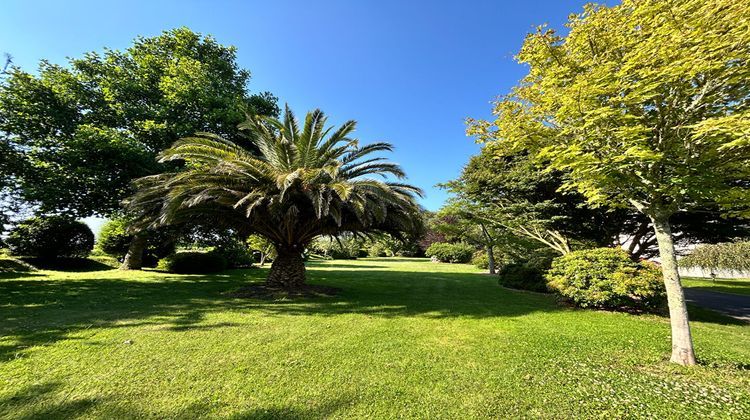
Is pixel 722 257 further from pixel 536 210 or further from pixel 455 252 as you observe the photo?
pixel 536 210

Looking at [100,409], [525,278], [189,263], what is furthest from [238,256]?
[100,409]

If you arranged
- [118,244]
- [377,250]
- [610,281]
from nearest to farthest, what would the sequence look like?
1. [610,281]
2. [118,244]
3. [377,250]

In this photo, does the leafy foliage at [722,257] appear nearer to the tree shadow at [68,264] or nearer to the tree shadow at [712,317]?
the tree shadow at [712,317]

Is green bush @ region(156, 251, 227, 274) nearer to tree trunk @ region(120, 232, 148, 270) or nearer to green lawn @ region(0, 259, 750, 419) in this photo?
tree trunk @ region(120, 232, 148, 270)

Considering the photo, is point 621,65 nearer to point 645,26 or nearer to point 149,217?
point 645,26

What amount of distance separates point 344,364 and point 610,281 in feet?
26.5

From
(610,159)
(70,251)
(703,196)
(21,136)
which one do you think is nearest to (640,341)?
(703,196)

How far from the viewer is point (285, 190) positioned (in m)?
7.47

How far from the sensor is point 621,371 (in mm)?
4098

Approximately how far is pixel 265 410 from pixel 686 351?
5952 mm

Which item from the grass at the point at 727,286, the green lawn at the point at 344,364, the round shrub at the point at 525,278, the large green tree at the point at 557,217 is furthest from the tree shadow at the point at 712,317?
the grass at the point at 727,286

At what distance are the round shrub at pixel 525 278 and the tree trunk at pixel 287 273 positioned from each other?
9.13 meters

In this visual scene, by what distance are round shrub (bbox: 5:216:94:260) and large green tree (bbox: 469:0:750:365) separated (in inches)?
856

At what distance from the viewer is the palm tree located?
7961 mm
